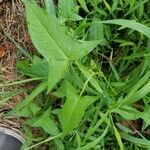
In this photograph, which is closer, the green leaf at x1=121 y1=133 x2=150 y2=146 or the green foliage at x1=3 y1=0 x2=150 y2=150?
the green foliage at x1=3 y1=0 x2=150 y2=150

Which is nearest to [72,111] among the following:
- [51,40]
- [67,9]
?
[51,40]

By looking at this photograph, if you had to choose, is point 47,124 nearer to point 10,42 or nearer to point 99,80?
point 99,80

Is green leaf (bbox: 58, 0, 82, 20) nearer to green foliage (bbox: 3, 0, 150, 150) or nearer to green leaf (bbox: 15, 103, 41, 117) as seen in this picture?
green foliage (bbox: 3, 0, 150, 150)

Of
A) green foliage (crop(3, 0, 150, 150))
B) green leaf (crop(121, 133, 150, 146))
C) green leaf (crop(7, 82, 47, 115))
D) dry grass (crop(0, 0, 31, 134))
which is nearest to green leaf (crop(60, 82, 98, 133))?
green foliage (crop(3, 0, 150, 150))

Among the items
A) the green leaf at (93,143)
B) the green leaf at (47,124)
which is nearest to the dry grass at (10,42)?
the green leaf at (47,124)

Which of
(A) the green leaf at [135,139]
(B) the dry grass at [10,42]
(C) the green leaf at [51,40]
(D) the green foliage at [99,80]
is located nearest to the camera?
(C) the green leaf at [51,40]

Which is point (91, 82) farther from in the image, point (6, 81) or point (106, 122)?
point (6, 81)

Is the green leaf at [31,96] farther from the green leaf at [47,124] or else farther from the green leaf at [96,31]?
the green leaf at [96,31]

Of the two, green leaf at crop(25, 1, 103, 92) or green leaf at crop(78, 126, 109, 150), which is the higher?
green leaf at crop(25, 1, 103, 92)

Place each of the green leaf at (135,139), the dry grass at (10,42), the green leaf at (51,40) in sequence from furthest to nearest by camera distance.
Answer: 1. the dry grass at (10,42)
2. the green leaf at (135,139)
3. the green leaf at (51,40)
